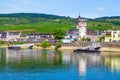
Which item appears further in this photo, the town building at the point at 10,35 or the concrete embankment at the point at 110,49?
the town building at the point at 10,35

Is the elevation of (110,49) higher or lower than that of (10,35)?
lower

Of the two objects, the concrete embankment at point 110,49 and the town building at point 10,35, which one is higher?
the town building at point 10,35

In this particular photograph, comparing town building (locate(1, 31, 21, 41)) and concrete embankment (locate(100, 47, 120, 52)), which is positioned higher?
town building (locate(1, 31, 21, 41))

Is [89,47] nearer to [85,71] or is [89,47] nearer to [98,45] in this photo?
[98,45]

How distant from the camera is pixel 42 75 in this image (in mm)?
49781

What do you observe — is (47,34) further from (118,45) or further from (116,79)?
(116,79)

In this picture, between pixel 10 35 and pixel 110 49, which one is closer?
pixel 110 49

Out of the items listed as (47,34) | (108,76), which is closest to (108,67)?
(108,76)

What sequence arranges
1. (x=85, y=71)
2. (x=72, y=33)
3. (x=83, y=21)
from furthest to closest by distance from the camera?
1. (x=72, y=33)
2. (x=83, y=21)
3. (x=85, y=71)

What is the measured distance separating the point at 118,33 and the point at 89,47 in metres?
16.4

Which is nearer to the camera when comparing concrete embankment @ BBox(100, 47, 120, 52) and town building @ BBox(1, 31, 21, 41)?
concrete embankment @ BBox(100, 47, 120, 52)

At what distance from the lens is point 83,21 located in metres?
138

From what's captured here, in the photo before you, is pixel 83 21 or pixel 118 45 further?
pixel 83 21

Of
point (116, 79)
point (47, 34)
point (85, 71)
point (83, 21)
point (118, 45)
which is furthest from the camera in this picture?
point (47, 34)
